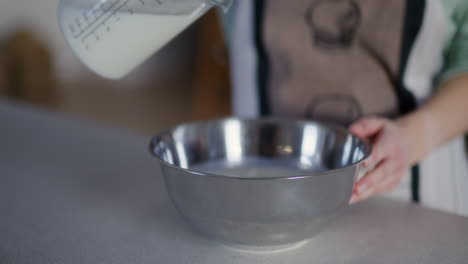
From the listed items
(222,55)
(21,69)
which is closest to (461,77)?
(222,55)

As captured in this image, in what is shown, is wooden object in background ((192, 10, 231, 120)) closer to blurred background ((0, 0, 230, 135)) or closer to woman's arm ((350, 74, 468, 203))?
blurred background ((0, 0, 230, 135))

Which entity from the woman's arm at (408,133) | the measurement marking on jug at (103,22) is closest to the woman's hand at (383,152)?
the woman's arm at (408,133)

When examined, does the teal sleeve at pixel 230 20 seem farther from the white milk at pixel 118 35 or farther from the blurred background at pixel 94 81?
the blurred background at pixel 94 81

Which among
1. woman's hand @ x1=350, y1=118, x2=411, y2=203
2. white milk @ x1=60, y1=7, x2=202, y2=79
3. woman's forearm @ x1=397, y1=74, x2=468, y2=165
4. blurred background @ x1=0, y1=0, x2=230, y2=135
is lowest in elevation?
blurred background @ x1=0, y1=0, x2=230, y2=135

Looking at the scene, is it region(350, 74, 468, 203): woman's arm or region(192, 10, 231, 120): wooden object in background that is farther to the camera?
region(192, 10, 231, 120): wooden object in background

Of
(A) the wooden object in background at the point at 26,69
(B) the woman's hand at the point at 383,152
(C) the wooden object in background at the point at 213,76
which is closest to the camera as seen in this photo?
(B) the woman's hand at the point at 383,152

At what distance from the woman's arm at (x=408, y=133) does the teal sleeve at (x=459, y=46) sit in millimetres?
14

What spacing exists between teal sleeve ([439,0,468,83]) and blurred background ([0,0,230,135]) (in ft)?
5.03

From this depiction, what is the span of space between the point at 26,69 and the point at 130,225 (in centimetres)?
218

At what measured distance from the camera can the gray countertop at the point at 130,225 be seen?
454mm

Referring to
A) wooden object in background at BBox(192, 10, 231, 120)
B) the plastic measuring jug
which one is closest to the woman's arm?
the plastic measuring jug

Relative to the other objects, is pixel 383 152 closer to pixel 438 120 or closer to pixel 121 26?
pixel 438 120

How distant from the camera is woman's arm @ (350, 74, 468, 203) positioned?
54 centimetres

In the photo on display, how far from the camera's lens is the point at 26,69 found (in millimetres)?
2414
